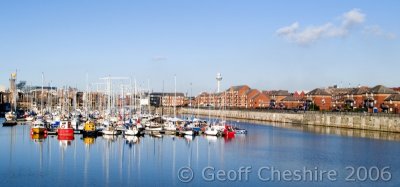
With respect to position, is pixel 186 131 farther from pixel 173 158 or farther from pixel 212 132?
pixel 173 158

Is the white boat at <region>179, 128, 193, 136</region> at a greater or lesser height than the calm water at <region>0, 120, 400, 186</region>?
greater

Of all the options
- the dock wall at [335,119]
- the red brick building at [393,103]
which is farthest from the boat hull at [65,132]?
the red brick building at [393,103]

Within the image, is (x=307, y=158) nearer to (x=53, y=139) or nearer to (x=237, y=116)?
(x=53, y=139)

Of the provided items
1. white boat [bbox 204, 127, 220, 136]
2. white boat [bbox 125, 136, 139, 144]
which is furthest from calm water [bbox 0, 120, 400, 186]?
white boat [bbox 204, 127, 220, 136]

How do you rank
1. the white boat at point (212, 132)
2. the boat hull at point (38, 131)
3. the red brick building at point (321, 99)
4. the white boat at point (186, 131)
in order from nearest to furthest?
the boat hull at point (38, 131)
the white boat at point (186, 131)
the white boat at point (212, 132)
the red brick building at point (321, 99)

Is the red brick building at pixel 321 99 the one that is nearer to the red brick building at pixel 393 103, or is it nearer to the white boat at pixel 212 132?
the red brick building at pixel 393 103

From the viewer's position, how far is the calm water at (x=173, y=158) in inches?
1344

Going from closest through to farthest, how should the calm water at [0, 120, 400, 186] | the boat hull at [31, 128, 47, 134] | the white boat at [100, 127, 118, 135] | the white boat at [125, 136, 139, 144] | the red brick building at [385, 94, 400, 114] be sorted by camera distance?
1. the calm water at [0, 120, 400, 186]
2. the white boat at [125, 136, 139, 144]
3. the white boat at [100, 127, 118, 135]
4. the boat hull at [31, 128, 47, 134]
5. the red brick building at [385, 94, 400, 114]

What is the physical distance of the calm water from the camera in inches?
1344

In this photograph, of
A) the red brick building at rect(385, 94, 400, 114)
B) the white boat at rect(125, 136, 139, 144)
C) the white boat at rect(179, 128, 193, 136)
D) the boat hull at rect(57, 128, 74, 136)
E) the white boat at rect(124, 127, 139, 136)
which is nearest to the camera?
the white boat at rect(125, 136, 139, 144)

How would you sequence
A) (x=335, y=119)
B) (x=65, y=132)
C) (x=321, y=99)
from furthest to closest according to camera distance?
(x=321, y=99)
(x=335, y=119)
(x=65, y=132)

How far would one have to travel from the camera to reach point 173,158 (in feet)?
149

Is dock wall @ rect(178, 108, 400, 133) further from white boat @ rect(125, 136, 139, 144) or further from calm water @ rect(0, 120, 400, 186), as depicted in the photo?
white boat @ rect(125, 136, 139, 144)

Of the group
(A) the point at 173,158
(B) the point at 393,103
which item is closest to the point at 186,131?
(A) the point at 173,158
